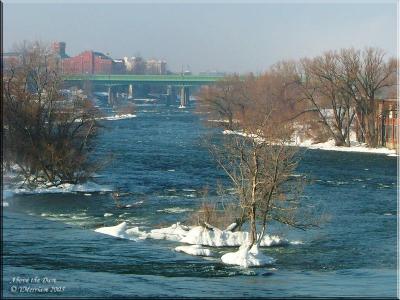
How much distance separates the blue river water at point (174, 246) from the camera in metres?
16.3

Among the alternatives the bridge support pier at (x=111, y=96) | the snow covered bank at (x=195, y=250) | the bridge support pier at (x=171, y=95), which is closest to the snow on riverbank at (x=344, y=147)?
the snow covered bank at (x=195, y=250)

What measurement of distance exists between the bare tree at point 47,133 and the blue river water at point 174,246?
5.45 feet

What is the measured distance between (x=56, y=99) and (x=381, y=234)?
16.8m

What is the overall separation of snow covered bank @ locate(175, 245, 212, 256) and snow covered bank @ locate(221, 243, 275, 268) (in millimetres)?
963

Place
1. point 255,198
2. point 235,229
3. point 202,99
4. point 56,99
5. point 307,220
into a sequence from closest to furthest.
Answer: point 255,198
point 235,229
point 307,220
point 56,99
point 202,99

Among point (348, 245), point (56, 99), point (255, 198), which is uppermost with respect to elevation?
point (56, 99)

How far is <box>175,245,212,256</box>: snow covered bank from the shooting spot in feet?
66.7

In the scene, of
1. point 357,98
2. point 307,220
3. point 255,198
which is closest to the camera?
point 255,198

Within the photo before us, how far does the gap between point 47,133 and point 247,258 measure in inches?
640

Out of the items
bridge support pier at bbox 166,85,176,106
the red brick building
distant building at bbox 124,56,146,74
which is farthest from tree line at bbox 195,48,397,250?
distant building at bbox 124,56,146,74

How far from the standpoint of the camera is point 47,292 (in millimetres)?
14938

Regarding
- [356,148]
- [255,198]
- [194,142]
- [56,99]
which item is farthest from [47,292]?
[356,148]

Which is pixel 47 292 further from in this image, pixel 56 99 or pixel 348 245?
pixel 56 99

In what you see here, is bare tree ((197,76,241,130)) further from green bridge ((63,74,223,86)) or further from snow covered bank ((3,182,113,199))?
snow covered bank ((3,182,113,199))
